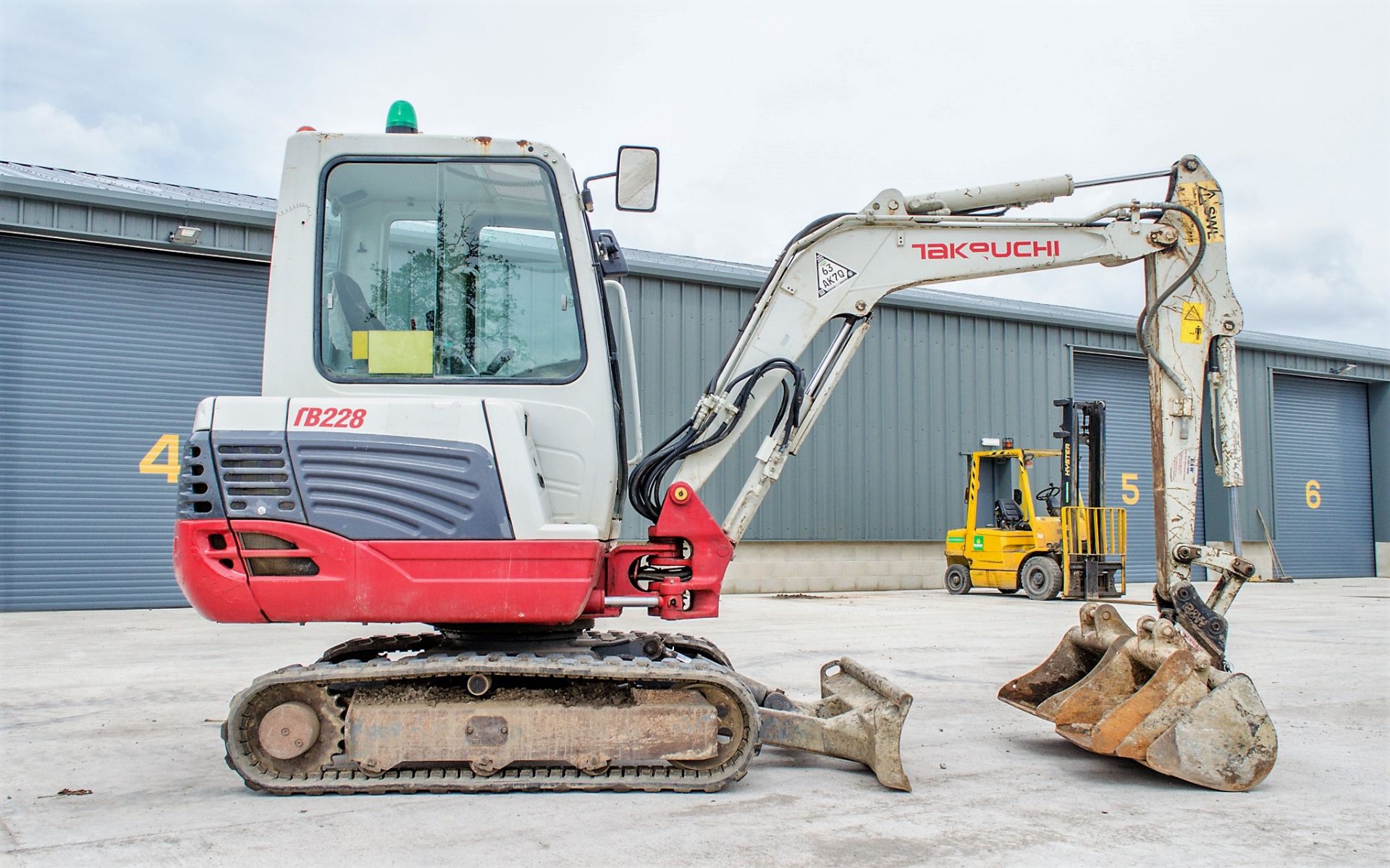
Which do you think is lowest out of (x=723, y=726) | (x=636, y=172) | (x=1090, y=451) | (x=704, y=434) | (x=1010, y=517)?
(x=723, y=726)

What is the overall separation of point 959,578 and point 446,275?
52.8 ft

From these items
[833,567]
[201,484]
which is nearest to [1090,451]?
[833,567]

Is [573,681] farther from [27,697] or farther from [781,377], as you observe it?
[27,697]

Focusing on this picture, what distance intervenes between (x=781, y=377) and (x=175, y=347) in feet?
39.6

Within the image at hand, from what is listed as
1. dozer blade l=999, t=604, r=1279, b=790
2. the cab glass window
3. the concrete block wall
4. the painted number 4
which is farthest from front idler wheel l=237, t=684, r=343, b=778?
the concrete block wall

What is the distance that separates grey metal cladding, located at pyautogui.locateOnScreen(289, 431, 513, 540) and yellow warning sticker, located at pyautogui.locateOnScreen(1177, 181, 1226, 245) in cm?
413

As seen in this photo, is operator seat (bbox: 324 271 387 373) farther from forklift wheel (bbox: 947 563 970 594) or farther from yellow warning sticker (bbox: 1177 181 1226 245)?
forklift wheel (bbox: 947 563 970 594)

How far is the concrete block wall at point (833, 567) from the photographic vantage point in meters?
18.5

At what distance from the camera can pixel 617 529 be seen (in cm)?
→ 565

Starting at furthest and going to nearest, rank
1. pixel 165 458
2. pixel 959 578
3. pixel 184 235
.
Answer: pixel 959 578, pixel 165 458, pixel 184 235

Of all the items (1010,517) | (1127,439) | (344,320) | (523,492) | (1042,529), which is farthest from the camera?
(1127,439)

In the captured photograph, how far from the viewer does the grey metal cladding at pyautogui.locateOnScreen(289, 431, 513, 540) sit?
4641 millimetres

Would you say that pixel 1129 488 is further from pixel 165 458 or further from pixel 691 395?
pixel 165 458

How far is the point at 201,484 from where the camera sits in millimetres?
4613
